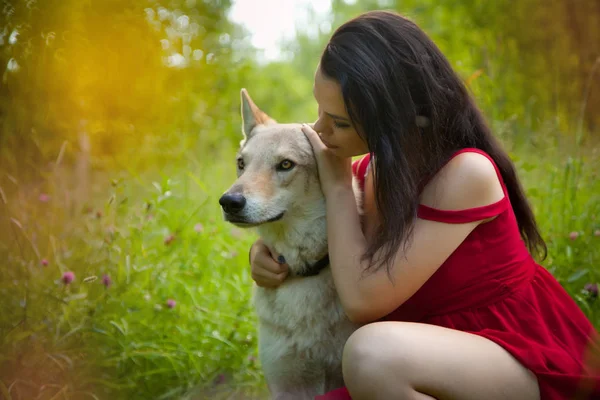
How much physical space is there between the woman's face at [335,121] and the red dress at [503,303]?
36cm

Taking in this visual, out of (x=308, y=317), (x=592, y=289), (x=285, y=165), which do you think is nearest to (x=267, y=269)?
(x=308, y=317)

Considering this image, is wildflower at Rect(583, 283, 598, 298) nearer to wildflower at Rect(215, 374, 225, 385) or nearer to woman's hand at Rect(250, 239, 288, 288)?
woman's hand at Rect(250, 239, 288, 288)

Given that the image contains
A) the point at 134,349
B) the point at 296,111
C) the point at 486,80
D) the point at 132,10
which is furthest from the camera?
the point at 296,111

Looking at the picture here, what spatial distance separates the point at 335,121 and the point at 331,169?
22 centimetres

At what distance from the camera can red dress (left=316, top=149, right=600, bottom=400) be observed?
1.88 metres

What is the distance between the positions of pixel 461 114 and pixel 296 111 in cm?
845

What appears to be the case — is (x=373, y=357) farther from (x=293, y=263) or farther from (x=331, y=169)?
(x=331, y=169)

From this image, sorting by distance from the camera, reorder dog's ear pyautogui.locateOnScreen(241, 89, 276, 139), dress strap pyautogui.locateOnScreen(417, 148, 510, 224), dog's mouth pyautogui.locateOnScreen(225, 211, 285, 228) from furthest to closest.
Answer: dog's ear pyautogui.locateOnScreen(241, 89, 276, 139), dog's mouth pyautogui.locateOnScreen(225, 211, 285, 228), dress strap pyautogui.locateOnScreen(417, 148, 510, 224)

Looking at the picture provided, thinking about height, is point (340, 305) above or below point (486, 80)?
below

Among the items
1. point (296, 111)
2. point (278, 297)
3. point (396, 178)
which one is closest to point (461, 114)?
point (396, 178)

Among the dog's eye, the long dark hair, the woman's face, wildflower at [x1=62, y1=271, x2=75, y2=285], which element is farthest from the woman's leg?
wildflower at [x1=62, y1=271, x2=75, y2=285]

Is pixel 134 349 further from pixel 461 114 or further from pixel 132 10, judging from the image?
pixel 461 114

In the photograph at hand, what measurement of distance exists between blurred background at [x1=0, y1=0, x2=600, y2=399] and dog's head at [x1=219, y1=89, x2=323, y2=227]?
72 cm

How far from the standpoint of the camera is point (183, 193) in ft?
14.0
